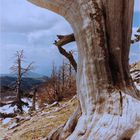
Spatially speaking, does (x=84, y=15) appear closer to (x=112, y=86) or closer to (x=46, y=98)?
(x=112, y=86)

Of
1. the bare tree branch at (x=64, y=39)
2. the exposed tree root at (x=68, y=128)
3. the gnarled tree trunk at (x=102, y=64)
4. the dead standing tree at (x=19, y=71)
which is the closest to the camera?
the gnarled tree trunk at (x=102, y=64)

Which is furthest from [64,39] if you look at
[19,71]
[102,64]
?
[19,71]

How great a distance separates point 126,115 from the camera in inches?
175

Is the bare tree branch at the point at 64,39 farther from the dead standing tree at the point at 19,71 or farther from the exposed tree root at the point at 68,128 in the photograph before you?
the dead standing tree at the point at 19,71

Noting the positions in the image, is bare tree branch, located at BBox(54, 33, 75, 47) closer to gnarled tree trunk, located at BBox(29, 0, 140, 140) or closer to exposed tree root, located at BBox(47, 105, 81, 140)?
gnarled tree trunk, located at BBox(29, 0, 140, 140)

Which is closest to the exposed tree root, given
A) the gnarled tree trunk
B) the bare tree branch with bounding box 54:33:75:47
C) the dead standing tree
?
the gnarled tree trunk

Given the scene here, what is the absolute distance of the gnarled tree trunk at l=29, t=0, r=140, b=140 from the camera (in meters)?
4.57

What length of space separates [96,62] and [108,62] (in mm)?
171

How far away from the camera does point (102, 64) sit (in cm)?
463

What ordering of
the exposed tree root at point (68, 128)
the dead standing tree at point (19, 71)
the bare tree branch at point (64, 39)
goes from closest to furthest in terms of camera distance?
the exposed tree root at point (68, 128)
the bare tree branch at point (64, 39)
the dead standing tree at point (19, 71)

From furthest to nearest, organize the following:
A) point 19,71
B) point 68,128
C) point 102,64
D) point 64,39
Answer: point 19,71 → point 64,39 → point 68,128 → point 102,64

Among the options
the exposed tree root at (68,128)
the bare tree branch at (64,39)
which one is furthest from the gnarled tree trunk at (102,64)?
the bare tree branch at (64,39)

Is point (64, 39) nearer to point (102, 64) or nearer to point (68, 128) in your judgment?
point (102, 64)

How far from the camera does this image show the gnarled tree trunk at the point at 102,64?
457 cm
